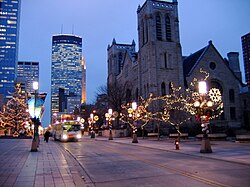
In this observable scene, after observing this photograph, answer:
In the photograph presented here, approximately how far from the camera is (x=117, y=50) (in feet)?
295

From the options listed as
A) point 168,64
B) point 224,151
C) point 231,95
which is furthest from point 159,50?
point 224,151

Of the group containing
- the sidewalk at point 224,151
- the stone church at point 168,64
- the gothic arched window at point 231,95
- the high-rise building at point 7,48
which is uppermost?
the high-rise building at point 7,48

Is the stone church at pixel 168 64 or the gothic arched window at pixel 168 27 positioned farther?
the gothic arched window at pixel 168 27

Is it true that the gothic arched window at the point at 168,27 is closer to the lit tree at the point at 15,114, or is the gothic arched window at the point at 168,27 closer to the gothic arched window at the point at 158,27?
the gothic arched window at the point at 158,27

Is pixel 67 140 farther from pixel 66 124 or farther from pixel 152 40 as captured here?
pixel 152 40

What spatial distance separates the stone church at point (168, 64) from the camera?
195ft

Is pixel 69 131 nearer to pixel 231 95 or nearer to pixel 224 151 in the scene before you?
pixel 224 151

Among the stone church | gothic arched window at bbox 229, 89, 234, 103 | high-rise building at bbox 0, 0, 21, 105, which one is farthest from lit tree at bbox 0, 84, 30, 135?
high-rise building at bbox 0, 0, 21, 105

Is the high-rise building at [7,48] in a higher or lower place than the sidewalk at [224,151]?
higher

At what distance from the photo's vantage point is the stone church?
5950 cm

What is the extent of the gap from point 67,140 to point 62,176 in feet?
101

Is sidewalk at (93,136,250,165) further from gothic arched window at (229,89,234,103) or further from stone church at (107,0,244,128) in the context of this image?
gothic arched window at (229,89,234,103)

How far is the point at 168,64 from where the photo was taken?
6097 cm

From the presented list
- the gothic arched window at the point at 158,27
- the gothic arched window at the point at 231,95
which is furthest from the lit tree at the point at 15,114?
the gothic arched window at the point at 231,95
